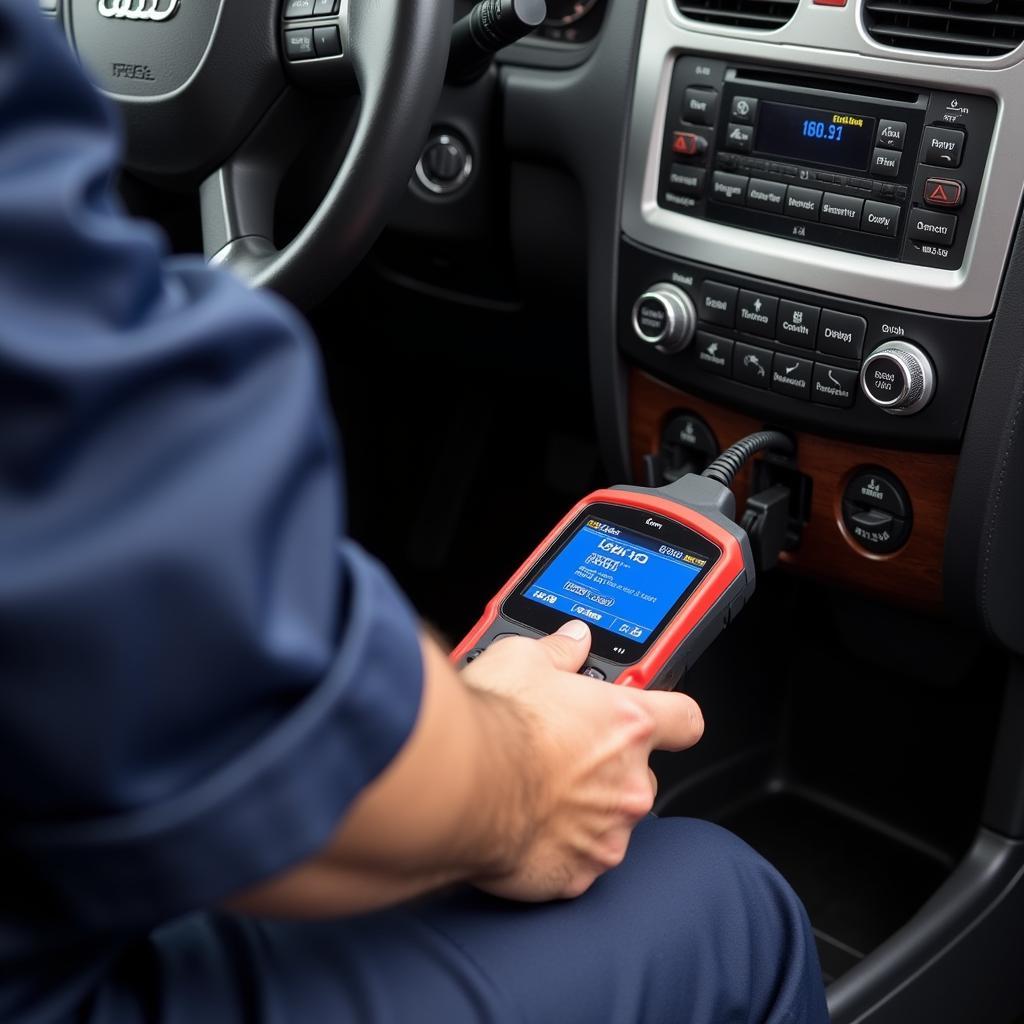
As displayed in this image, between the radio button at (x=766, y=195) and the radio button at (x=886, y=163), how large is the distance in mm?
75

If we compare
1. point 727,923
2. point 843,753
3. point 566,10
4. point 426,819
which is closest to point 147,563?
point 426,819

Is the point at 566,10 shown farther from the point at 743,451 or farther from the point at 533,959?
the point at 533,959

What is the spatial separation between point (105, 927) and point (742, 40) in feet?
2.55

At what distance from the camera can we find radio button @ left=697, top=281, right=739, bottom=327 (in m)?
1.01

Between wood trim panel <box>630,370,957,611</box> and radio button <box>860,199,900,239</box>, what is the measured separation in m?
0.16

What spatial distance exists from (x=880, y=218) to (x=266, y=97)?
1.50 feet

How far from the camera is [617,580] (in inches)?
34.1

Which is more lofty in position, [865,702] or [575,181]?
[575,181]

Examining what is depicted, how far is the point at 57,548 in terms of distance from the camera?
0.35 metres

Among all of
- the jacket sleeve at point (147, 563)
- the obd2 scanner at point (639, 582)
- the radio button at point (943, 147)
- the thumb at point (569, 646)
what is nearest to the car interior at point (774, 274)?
the radio button at point (943, 147)

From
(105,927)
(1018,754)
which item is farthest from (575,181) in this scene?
(105,927)

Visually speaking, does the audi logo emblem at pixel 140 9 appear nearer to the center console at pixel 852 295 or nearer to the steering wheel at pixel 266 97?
the steering wheel at pixel 266 97

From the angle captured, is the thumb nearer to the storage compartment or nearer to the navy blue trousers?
the navy blue trousers

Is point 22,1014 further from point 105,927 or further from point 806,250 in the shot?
point 806,250
